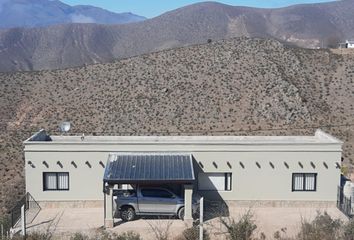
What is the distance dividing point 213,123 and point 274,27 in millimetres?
154927

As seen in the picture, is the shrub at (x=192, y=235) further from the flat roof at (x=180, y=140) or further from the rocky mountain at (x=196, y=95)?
the rocky mountain at (x=196, y=95)

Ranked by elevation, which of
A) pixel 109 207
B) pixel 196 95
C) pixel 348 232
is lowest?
pixel 109 207

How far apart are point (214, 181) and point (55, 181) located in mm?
7807

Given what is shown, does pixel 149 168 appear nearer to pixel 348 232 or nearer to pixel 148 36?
pixel 348 232

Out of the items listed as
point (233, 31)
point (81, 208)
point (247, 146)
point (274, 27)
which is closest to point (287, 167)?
point (247, 146)

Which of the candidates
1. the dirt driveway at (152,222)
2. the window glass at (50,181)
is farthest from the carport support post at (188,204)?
the window glass at (50,181)

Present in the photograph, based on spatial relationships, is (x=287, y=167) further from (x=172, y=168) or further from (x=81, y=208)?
(x=81, y=208)

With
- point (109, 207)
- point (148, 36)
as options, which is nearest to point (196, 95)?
point (109, 207)

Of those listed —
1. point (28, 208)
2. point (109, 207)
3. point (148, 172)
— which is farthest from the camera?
point (28, 208)

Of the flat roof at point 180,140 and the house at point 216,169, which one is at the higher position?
the flat roof at point 180,140

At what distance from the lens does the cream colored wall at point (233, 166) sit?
26391 mm

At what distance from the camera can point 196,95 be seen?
5597 cm

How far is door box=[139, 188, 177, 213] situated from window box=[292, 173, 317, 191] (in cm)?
654

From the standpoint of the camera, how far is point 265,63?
198 ft
